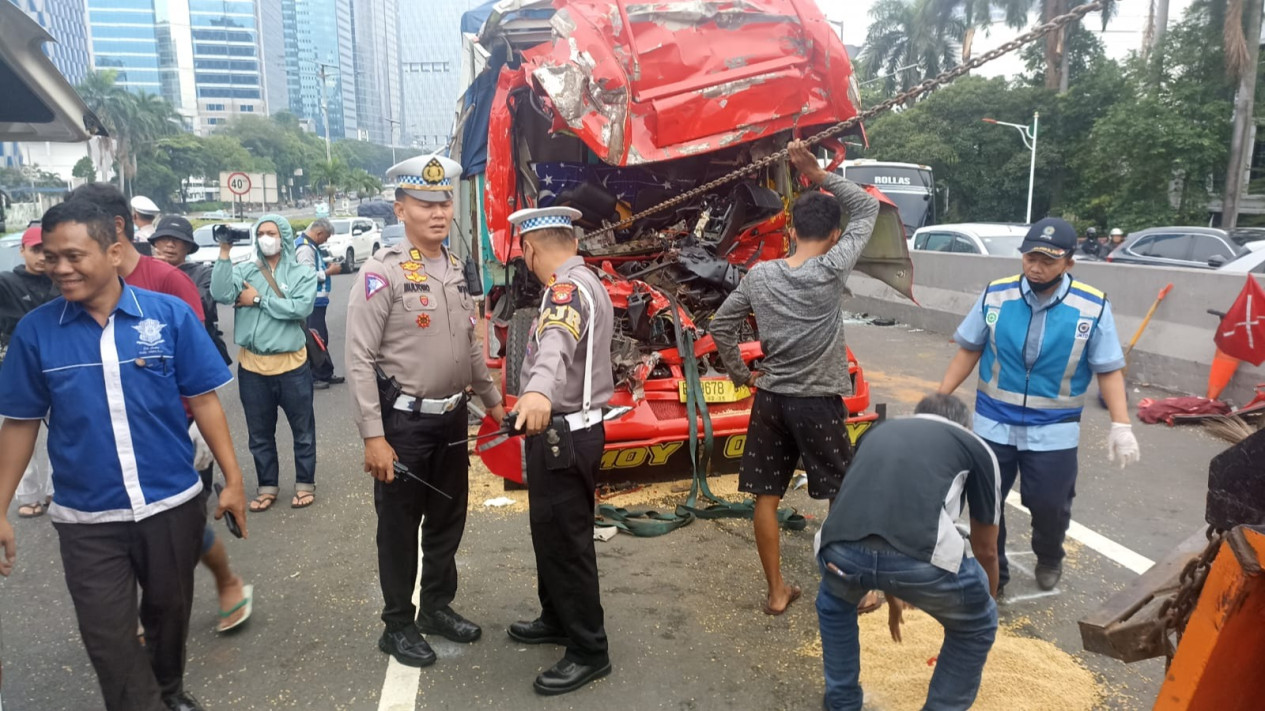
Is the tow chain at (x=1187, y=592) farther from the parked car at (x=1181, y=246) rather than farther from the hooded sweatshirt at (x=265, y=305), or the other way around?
the parked car at (x=1181, y=246)

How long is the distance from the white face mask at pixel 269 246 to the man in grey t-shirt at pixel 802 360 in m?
3.21

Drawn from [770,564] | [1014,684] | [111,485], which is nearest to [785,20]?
[770,564]

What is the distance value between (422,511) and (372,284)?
960 mm

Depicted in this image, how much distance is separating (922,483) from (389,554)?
81.7 inches

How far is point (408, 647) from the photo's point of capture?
11.1ft

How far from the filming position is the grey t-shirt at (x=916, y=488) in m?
2.52

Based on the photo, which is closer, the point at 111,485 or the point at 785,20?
the point at 111,485

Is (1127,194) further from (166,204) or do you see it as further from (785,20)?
(166,204)

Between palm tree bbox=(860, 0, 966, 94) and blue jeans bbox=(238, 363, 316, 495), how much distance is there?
33888 millimetres

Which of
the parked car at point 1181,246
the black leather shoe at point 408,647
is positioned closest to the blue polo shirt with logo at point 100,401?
the black leather shoe at point 408,647

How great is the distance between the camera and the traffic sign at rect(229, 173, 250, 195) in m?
25.3

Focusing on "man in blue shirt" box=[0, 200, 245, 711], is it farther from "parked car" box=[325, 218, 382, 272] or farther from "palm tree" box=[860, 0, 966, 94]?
"palm tree" box=[860, 0, 966, 94]

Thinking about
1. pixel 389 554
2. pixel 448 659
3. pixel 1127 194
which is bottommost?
pixel 448 659

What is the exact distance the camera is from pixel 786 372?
11.9 feet
